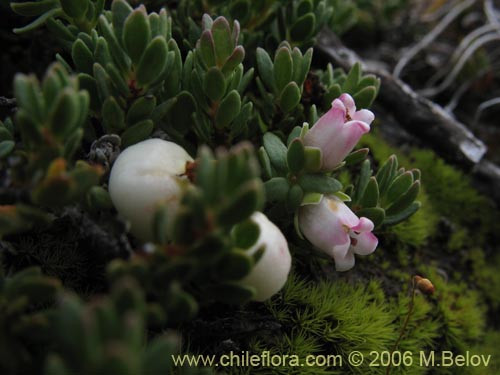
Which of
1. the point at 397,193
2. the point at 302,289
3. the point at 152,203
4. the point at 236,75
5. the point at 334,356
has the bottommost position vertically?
the point at 334,356

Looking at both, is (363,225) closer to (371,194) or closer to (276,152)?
(371,194)

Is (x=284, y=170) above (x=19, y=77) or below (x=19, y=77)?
below

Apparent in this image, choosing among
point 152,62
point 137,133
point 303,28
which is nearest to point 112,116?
point 137,133

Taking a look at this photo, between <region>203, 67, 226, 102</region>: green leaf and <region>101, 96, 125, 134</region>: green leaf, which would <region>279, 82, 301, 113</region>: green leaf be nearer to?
<region>203, 67, 226, 102</region>: green leaf

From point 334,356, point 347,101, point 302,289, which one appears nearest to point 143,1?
point 347,101

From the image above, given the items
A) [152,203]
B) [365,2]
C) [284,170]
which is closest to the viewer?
[152,203]

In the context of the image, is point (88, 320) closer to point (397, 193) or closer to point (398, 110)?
point (397, 193)

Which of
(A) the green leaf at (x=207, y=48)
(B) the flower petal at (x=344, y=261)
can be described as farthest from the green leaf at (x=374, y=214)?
(A) the green leaf at (x=207, y=48)
